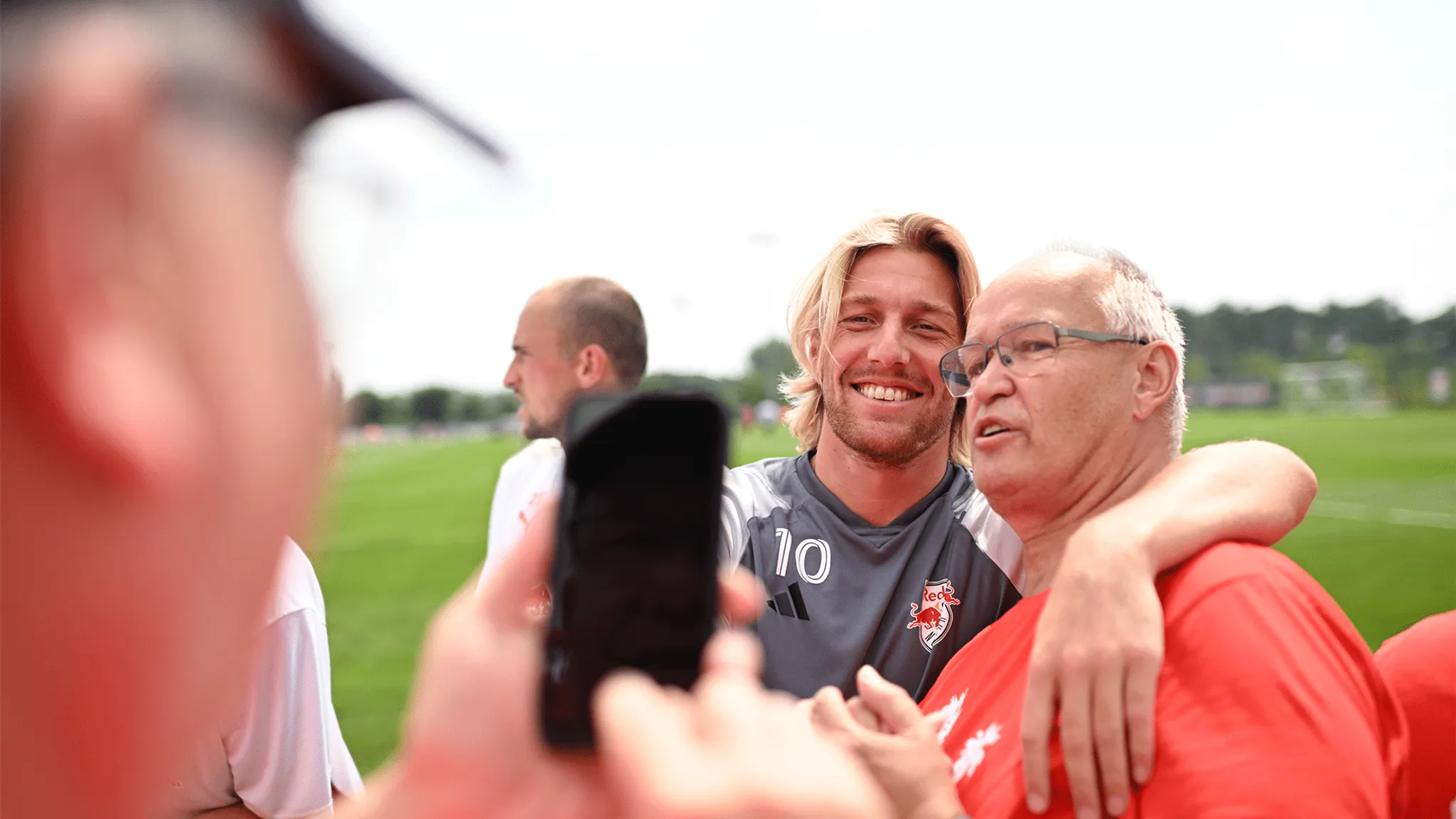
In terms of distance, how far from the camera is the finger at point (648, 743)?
2.35 ft

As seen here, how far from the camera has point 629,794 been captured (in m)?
0.76

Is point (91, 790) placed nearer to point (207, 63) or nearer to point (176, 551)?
point (176, 551)

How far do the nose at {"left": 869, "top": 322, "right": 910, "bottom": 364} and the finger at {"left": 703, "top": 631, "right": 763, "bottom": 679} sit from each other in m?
3.06

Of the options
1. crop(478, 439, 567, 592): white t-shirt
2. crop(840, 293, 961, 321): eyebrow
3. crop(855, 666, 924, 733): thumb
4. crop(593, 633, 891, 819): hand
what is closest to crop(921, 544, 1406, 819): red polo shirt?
crop(855, 666, 924, 733): thumb

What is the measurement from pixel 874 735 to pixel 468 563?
76.2 ft

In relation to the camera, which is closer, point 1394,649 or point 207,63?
point 207,63

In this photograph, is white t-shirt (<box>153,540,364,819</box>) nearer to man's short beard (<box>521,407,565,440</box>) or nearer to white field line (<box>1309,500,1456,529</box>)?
man's short beard (<box>521,407,565,440</box>)

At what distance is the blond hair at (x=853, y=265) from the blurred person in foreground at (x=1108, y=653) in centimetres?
64

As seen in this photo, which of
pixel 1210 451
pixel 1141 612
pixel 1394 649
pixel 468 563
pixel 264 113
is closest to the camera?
pixel 264 113

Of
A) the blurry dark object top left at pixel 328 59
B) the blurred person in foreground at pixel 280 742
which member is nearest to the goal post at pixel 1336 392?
the blurred person in foreground at pixel 280 742

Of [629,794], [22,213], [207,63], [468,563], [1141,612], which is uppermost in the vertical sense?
[207,63]

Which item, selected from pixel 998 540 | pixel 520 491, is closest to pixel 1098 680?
pixel 998 540

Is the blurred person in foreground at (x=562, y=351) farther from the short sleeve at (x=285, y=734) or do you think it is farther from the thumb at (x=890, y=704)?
the thumb at (x=890, y=704)

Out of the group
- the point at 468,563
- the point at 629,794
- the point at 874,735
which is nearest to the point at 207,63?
the point at 629,794
